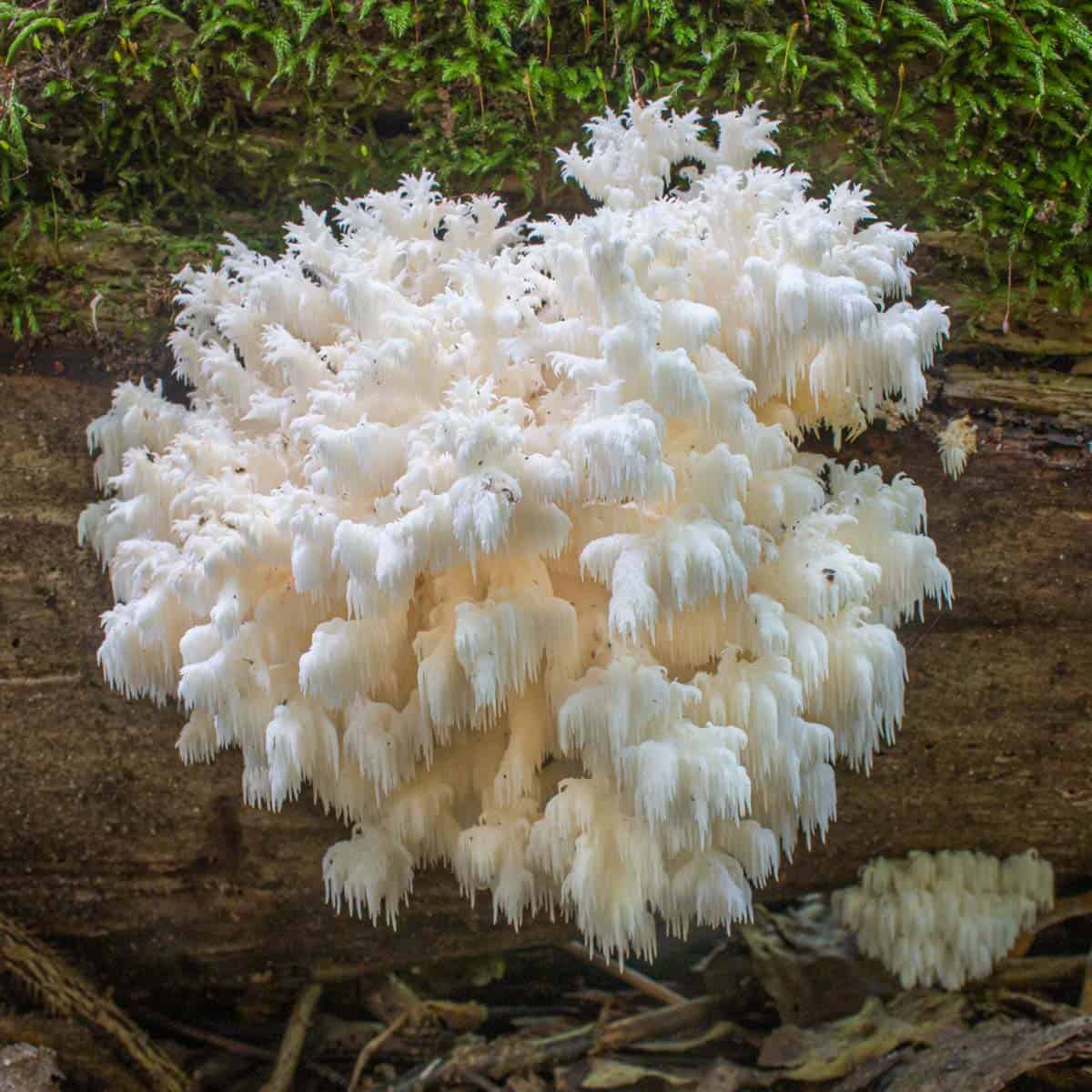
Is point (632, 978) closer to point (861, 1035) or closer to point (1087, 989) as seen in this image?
point (861, 1035)

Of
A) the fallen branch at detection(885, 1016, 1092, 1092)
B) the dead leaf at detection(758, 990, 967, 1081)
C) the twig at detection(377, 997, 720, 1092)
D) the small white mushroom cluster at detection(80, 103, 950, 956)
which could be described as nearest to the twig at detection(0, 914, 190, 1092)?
the twig at detection(377, 997, 720, 1092)

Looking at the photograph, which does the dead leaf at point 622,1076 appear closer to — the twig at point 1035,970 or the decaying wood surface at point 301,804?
the decaying wood surface at point 301,804

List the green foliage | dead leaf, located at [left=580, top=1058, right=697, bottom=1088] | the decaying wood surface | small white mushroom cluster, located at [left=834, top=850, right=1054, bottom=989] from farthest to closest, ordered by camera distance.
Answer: small white mushroom cluster, located at [left=834, top=850, right=1054, bottom=989] → dead leaf, located at [left=580, top=1058, right=697, bottom=1088] → the decaying wood surface → the green foliage

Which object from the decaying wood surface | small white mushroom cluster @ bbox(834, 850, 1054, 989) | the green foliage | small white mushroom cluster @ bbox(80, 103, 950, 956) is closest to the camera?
small white mushroom cluster @ bbox(80, 103, 950, 956)

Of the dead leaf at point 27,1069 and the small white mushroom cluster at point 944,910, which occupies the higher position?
the small white mushroom cluster at point 944,910

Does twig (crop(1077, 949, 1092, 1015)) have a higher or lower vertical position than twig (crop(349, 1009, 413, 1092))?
higher

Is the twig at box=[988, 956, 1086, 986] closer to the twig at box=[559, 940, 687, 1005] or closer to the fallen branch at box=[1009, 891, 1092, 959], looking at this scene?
the fallen branch at box=[1009, 891, 1092, 959]

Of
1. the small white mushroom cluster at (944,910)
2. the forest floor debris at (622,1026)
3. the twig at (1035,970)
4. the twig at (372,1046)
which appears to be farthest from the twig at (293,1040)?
the twig at (1035,970)
